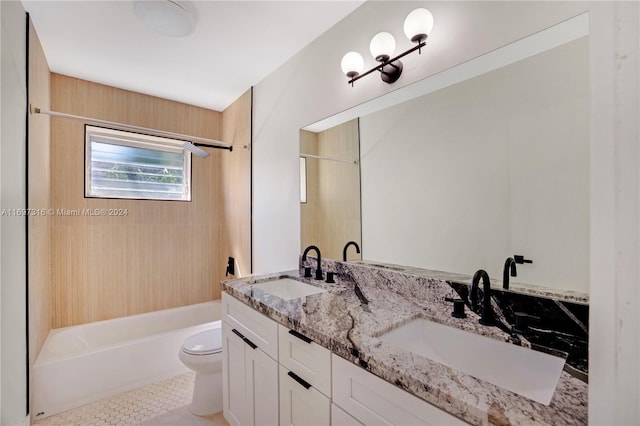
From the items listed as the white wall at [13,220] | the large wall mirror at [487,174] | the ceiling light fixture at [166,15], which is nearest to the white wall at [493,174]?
the large wall mirror at [487,174]

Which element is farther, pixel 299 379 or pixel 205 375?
pixel 205 375

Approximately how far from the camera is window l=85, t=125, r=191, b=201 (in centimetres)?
268

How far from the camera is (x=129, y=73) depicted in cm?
244

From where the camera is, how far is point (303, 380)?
1070mm

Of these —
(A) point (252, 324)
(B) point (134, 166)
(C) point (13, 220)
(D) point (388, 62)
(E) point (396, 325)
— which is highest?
(D) point (388, 62)

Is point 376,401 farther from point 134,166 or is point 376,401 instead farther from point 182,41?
point 134,166

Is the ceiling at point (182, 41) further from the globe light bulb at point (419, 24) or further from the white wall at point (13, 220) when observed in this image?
the globe light bulb at point (419, 24)

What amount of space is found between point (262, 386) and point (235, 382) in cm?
34

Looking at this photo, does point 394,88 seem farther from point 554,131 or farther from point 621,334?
point 621,334

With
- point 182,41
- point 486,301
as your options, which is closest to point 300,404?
point 486,301

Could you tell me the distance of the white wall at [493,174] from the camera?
37.0 inches

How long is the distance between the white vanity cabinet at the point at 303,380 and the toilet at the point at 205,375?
900 millimetres

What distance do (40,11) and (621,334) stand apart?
2876 millimetres

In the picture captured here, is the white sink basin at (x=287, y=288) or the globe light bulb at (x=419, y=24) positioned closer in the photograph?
the globe light bulb at (x=419, y=24)
